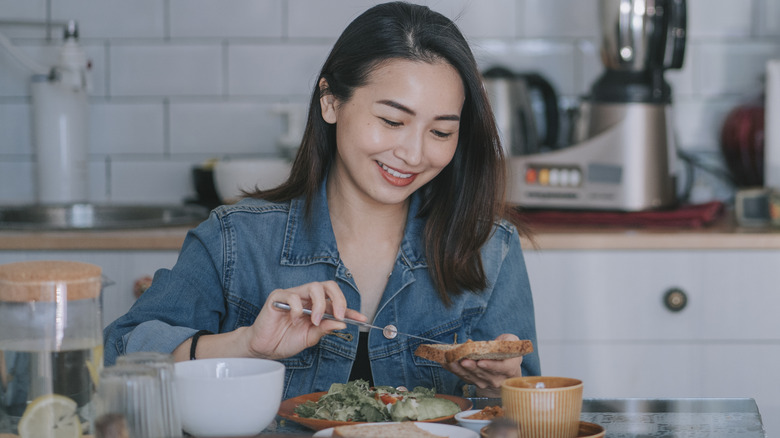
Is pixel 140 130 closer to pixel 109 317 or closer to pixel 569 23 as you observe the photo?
pixel 109 317

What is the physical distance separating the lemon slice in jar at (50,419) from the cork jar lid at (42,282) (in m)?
0.08

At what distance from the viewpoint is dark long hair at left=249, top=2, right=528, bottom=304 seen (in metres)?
1.37

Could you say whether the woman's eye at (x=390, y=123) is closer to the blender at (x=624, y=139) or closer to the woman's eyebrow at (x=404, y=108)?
the woman's eyebrow at (x=404, y=108)

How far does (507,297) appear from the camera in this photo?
1.44 meters

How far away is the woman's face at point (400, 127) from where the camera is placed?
1.31 m

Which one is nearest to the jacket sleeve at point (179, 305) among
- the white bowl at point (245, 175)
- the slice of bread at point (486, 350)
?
the slice of bread at point (486, 350)

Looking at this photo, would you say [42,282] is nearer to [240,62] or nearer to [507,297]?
[507,297]

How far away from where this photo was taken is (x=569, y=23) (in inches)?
96.3

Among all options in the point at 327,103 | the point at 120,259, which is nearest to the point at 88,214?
the point at 120,259

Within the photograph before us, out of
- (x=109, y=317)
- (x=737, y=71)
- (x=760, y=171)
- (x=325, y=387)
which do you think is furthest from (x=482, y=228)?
(x=737, y=71)

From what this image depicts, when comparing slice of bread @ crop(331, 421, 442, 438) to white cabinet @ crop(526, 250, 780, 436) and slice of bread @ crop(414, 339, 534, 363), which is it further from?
white cabinet @ crop(526, 250, 780, 436)

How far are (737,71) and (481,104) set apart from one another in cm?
132

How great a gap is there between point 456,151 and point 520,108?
2.69 feet

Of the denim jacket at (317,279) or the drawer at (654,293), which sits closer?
the denim jacket at (317,279)
